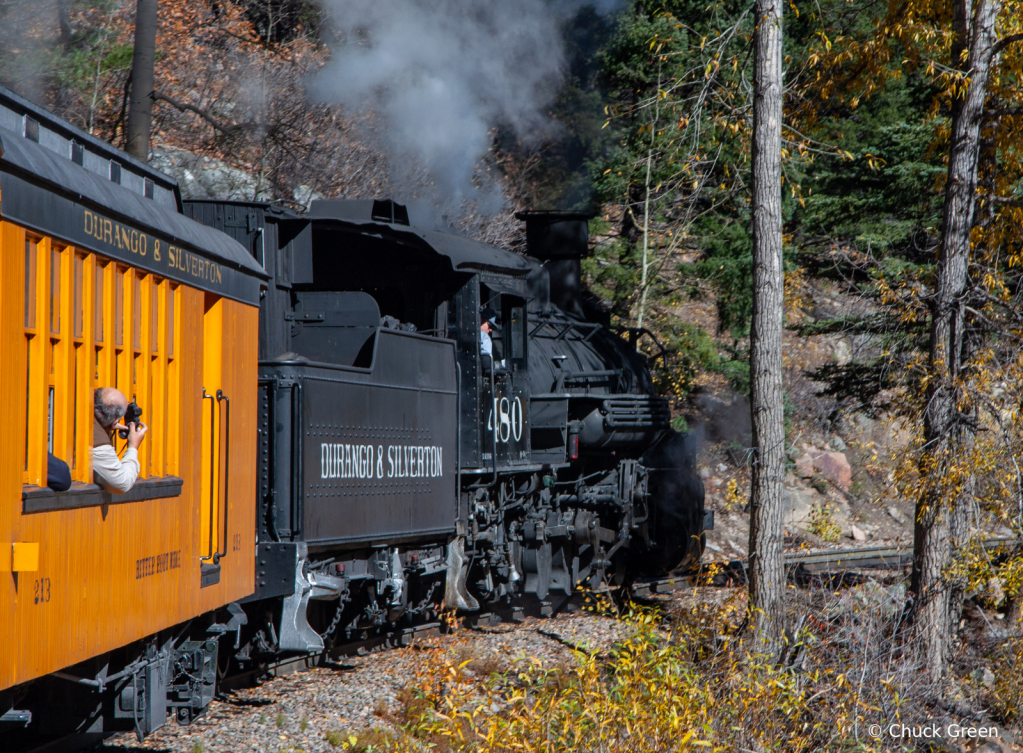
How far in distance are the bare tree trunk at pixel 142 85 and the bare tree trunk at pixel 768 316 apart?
21.3ft

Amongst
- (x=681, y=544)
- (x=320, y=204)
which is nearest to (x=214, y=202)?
(x=320, y=204)

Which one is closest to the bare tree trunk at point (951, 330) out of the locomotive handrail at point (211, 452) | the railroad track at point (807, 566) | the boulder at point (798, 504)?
the railroad track at point (807, 566)

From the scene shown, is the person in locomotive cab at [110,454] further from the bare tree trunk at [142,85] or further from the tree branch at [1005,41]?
the tree branch at [1005,41]

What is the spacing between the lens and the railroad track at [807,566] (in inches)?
522

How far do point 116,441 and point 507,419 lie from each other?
18.9 ft

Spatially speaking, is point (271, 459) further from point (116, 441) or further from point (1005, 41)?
point (1005, 41)

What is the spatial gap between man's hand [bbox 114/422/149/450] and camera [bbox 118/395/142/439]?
1 centimetres

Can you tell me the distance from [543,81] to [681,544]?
567 inches

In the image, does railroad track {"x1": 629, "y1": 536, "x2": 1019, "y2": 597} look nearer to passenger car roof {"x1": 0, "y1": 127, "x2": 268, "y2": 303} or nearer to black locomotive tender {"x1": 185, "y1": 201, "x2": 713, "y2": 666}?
black locomotive tender {"x1": 185, "y1": 201, "x2": 713, "y2": 666}

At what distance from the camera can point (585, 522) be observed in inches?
458

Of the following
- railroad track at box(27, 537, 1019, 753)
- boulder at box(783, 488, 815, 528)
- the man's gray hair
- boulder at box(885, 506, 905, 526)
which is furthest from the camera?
boulder at box(885, 506, 905, 526)

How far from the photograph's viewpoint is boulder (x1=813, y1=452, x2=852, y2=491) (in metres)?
22.9

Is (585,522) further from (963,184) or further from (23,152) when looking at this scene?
(23,152)

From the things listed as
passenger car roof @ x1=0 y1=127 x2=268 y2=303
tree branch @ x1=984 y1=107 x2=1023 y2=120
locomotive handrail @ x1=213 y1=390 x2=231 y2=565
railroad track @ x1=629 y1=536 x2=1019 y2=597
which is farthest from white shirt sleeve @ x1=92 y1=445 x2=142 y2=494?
tree branch @ x1=984 y1=107 x2=1023 y2=120
